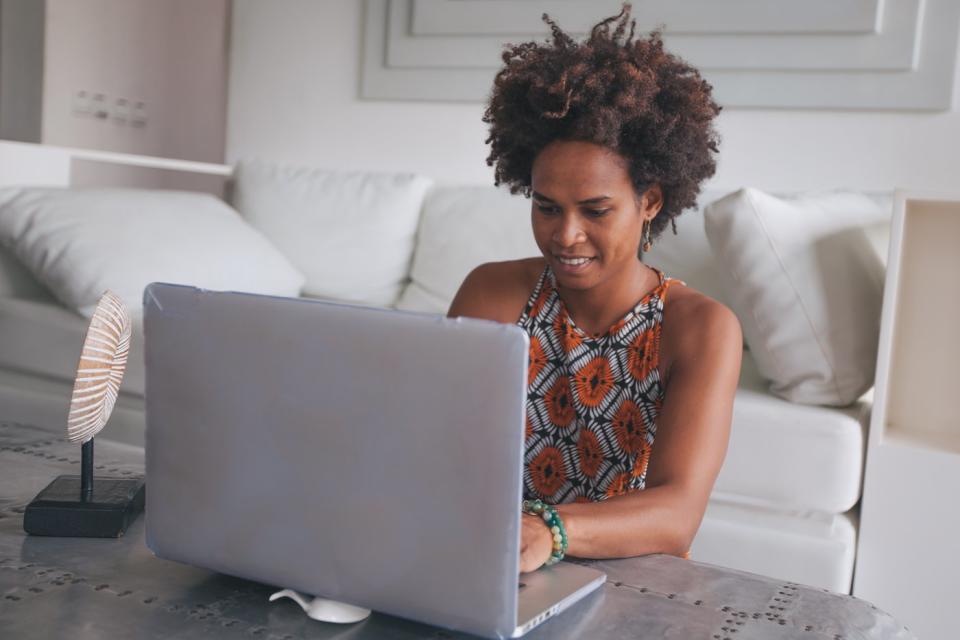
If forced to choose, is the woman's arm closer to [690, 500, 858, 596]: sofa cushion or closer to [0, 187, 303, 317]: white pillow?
[690, 500, 858, 596]: sofa cushion

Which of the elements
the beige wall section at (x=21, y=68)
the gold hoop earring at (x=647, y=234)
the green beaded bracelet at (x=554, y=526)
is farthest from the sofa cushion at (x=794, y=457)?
the beige wall section at (x=21, y=68)

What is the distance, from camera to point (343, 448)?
0.67 m

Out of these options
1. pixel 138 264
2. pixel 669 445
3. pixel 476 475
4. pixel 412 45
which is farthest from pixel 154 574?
pixel 412 45

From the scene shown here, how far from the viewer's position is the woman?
4.06 ft

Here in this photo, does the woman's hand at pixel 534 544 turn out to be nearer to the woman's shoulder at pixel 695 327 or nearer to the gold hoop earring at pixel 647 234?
the woman's shoulder at pixel 695 327

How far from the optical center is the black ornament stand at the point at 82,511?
2.83ft

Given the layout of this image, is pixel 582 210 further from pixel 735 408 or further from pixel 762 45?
pixel 762 45

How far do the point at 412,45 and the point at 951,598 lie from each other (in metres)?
2.08

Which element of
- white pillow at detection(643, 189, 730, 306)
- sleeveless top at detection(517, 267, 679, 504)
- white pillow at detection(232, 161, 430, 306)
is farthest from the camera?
white pillow at detection(232, 161, 430, 306)

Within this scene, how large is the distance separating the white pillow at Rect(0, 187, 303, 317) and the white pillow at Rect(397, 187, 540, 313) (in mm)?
378

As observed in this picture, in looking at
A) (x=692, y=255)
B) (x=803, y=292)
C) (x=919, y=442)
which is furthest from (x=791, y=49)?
(x=919, y=442)

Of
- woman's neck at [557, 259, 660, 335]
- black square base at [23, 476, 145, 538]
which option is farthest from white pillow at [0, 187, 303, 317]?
black square base at [23, 476, 145, 538]

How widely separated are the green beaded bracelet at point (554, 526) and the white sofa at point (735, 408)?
1.11 m

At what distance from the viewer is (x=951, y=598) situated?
1.79m
